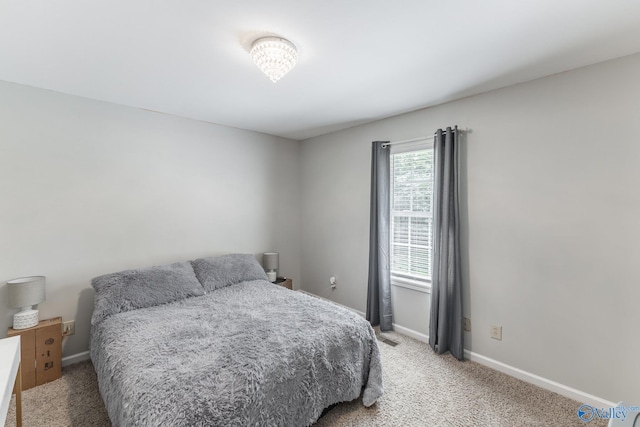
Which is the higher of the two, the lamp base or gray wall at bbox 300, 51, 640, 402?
gray wall at bbox 300, 51, 640, 402

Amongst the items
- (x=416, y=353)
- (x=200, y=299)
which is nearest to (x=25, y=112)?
(x=200, y=299)

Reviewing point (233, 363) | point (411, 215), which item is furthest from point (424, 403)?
point (411, 215)

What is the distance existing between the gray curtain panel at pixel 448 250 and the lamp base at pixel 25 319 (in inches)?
132

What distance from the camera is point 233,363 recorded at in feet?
4.89

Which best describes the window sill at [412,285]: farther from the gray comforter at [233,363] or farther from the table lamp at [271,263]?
the table lamp at [271,263]

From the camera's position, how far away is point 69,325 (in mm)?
2414

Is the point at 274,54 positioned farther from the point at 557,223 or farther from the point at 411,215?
the point at 557,223

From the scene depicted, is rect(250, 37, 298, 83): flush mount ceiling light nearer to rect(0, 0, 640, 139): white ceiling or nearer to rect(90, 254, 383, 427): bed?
rect(0, 0, 640, 139): white ceiling

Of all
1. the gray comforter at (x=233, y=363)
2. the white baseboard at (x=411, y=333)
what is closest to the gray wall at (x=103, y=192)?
the gray comforter at (x=233, y=363)

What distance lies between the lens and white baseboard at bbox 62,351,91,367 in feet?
7.82

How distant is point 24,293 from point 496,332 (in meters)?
3.72

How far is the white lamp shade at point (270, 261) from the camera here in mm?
3580

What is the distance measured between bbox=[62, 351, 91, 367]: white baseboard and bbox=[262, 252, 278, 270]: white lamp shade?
1887 millimetres

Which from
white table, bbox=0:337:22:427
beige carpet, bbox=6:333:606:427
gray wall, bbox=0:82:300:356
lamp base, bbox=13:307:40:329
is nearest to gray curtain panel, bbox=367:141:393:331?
beige carpet, bbox=6:333:606:427
